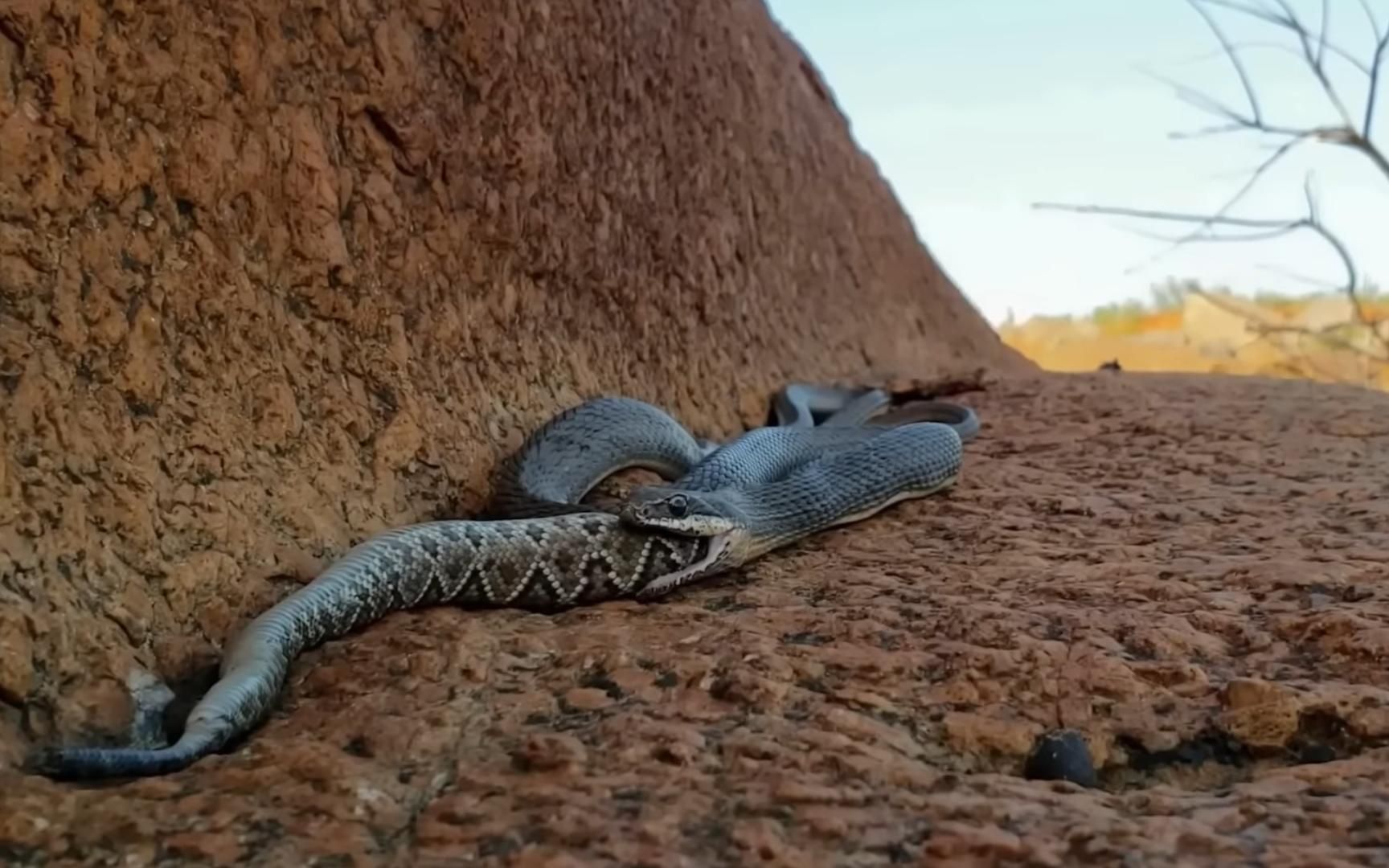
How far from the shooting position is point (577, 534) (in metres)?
3.28

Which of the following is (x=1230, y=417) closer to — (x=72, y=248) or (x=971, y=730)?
(x=971, y=730)

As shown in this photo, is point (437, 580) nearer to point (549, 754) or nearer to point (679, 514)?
point (679, 514)

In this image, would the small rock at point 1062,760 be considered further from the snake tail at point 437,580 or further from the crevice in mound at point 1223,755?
the snake tail at point 437,580

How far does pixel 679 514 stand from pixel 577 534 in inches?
11.7

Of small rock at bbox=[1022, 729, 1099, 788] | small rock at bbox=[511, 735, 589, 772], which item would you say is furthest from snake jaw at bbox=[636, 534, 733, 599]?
small rock at bbox=[1022, 729, 1099, 788]

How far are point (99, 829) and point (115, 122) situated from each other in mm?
1704

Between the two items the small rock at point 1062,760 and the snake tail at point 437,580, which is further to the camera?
the snake tail at point 437,580

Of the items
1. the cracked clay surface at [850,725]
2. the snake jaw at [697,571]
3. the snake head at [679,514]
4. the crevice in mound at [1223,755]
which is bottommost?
the crevice in mound at [1223,755]

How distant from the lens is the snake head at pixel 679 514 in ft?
11.0

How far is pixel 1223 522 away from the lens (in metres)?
3.85

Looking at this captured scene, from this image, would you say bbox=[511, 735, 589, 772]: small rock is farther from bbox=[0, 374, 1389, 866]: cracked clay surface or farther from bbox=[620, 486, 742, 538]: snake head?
bbox=[620, 486, 742, 538]: snake head

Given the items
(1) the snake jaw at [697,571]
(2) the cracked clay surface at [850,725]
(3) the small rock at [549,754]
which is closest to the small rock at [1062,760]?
(2) the cracked clay surface at [850,725]

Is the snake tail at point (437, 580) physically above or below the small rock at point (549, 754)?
above

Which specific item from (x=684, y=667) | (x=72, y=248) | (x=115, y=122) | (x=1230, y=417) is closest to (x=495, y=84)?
(x=115, y=122)
